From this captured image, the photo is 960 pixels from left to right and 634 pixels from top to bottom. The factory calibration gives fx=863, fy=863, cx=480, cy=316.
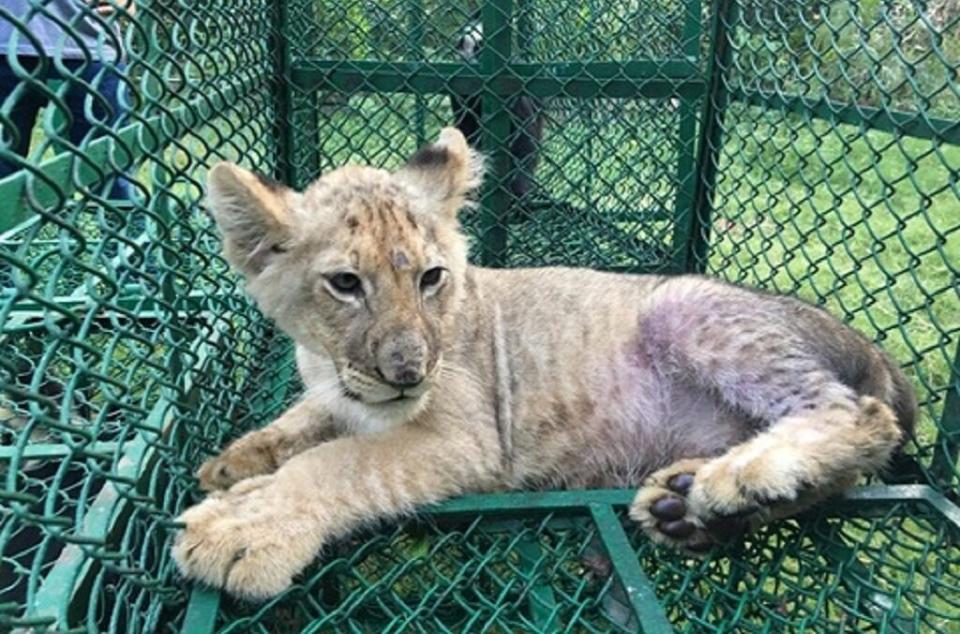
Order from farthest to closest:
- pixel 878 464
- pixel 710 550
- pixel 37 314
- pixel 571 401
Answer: pixel 37 314 → pixel 571 401 → pixel 878 464 → pixel 710 550

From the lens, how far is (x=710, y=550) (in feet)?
7.91

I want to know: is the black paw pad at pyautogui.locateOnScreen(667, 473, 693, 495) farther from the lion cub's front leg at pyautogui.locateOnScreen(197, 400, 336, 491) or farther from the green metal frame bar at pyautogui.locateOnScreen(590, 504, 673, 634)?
the lion cub's front leg at pyautogui.locateOnScreen(197, 400, 336, 491)

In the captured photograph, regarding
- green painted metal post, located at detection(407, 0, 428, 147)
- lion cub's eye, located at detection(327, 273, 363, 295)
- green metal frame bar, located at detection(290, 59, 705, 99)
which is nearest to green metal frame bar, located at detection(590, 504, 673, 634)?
lion cub's eye, located at detection(327, 273, 363, 295)

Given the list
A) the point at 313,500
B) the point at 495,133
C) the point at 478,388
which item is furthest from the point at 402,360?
the point at 495,133

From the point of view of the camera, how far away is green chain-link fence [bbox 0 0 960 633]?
1947 millimetres

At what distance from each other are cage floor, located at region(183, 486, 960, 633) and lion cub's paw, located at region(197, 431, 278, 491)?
405mm

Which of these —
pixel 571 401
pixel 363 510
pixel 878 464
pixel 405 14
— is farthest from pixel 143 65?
pixel 405 14

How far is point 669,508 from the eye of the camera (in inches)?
96.7

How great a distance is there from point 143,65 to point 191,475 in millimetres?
1156

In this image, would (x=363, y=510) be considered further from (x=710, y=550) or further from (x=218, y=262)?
(x=218, y=262)

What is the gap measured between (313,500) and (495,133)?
111 inches

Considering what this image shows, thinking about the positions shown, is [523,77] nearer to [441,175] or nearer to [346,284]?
[441,175]

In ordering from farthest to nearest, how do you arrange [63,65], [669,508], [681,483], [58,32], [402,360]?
[58,32] → [681,483] → [669,508] → [402,360] → [63,65]

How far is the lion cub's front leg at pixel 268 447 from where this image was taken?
8.41 feet
